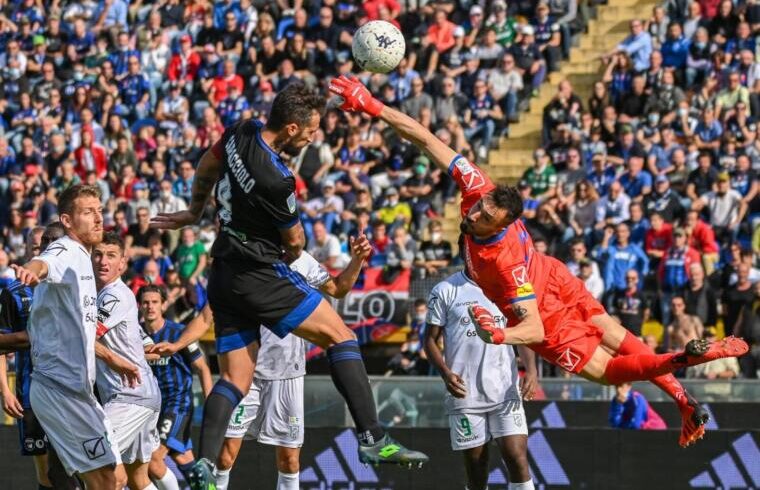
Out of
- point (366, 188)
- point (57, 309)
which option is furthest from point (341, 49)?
point (57, 309)

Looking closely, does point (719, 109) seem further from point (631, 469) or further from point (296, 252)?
point (296, 252)

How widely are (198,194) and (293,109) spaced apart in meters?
1.03

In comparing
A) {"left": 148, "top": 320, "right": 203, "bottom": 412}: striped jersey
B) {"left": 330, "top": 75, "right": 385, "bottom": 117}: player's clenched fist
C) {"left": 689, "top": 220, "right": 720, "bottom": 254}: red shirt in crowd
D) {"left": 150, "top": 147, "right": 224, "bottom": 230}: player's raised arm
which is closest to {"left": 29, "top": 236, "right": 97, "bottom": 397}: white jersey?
{"left": 150, "top": 147, "right": 224, "bottom": 230}: player's raised arm

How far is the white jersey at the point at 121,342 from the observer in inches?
441

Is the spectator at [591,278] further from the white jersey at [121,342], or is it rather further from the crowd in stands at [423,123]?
the white jersey at [121,342]

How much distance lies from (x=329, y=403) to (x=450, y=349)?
3.98m

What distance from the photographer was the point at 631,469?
14.4 m

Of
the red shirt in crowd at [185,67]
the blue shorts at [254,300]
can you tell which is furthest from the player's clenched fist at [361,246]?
the red shirt in crowd at [185,67]

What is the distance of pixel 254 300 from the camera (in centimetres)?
915

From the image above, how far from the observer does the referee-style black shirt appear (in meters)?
9.05

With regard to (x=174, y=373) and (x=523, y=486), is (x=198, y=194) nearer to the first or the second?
(x=174, y=373)

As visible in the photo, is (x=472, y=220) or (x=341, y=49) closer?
(x=472, y=220)

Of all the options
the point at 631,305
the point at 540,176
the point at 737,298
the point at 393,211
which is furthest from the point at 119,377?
the point at 540,176

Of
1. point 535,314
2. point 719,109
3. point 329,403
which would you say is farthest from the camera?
point 719,109
